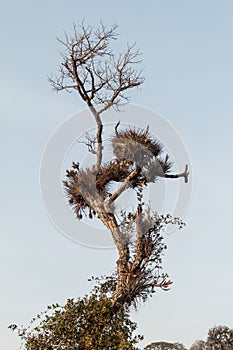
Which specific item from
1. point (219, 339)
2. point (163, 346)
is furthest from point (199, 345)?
point (163, 346)

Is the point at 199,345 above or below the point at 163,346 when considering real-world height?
above

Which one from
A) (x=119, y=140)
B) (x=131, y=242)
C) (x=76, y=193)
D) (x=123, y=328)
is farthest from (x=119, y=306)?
(x=119, y=140)

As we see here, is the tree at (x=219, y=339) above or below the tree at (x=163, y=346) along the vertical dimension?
above

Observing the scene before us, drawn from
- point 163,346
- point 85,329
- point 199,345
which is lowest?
point 85,329

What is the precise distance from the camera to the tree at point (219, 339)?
2652 cm

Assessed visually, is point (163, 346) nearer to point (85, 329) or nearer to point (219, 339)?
point (219, 339)

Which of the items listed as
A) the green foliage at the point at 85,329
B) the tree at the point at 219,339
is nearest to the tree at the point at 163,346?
the tree at the point at 219,339

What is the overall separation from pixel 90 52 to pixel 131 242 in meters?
4.51

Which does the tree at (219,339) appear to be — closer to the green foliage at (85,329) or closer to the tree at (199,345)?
A: the tree at (199,345)

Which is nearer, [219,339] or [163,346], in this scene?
[163,346]

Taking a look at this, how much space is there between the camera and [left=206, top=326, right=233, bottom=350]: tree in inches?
1044

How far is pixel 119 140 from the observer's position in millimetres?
12445

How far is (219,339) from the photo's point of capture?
26.7 m

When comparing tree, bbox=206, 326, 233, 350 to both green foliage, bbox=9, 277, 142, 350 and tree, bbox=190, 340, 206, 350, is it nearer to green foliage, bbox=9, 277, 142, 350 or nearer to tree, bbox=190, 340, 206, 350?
tree, bbox=190, 340, 206, 350
